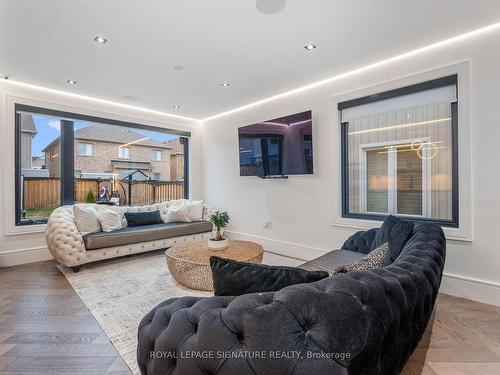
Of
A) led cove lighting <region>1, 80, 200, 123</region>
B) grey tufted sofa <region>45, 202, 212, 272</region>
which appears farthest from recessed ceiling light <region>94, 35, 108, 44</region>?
grey tufted sofa <region>45, 202, 212, 272</region>

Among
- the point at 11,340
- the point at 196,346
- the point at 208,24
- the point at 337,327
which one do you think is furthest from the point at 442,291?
the point at 11,340

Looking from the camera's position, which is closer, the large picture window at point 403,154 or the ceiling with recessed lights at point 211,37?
the ceiling with recessed lights at point 211,37

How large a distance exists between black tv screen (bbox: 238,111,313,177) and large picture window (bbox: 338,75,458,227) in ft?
→ 1.75

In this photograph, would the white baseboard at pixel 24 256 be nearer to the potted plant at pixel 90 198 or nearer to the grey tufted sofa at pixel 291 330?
the potted plant at pixel 90 198

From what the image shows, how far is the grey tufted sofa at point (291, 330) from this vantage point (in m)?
0.72

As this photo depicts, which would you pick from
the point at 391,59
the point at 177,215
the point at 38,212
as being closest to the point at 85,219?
the point at 38,212

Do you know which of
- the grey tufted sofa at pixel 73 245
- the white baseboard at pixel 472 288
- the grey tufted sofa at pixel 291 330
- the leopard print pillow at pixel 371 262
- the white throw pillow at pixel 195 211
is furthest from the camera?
the white throw pillow at pixel 195 211

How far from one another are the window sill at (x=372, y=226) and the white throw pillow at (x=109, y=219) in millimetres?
3324

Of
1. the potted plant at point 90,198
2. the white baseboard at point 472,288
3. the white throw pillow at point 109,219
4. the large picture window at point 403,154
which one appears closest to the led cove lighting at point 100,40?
the white throw pillow at point 109,219

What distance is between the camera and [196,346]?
815 millimetres

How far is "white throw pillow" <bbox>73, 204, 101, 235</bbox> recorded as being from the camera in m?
3.83

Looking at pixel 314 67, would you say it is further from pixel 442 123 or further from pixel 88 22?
pixel 88 22

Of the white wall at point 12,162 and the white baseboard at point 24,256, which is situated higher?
the white wall at point 12,162

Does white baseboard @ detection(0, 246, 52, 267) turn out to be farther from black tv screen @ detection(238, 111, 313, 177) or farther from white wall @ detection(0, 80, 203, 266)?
black tv screen @ detection(238, 111, 313, 177)
